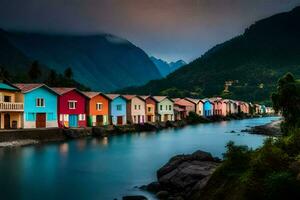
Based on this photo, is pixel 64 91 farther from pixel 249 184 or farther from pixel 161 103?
pixel 249 184

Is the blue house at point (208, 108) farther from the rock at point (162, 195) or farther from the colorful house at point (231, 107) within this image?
the rock at point (162, 195)

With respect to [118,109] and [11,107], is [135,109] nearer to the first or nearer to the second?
[118,109]

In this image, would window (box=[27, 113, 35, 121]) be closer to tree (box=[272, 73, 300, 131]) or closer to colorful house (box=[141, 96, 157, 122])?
tree (box=[272, 73, 300, 131])

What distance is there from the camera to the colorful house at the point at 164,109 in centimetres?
10806

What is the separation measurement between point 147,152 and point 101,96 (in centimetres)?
3472

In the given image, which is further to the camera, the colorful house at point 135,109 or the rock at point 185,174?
the colorful house at point 135,109

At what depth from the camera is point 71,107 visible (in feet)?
242

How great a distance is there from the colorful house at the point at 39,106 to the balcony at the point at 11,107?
Result: 1678 millimetres

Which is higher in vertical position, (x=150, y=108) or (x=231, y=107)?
(x=231, y=107)

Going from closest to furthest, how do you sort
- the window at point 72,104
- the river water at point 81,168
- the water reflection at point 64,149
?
the river water at point 81,168 < the water reflection at point 64,149 < the window at point 72,104

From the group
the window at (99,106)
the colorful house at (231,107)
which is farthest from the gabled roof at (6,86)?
the colorful house at (231,107)

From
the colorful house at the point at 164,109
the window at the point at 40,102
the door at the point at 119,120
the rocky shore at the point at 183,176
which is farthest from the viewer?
the colorful house at the point at 164,109

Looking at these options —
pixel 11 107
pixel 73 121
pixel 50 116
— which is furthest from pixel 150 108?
pixel 11 107

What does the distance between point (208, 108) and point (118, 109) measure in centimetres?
6484
